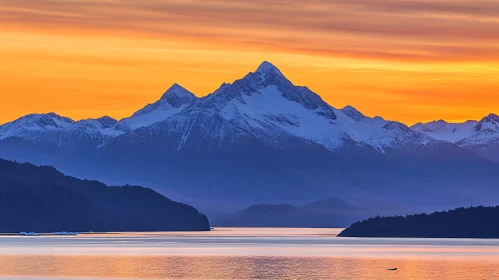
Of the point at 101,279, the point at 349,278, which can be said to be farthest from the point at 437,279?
the point at 101,279

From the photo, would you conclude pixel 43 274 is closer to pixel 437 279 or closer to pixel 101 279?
pixel 101 279

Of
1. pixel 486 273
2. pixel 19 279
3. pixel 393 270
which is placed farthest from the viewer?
pixel 393 270

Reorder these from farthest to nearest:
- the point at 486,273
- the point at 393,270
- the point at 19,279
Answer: the point at 393,270 < the point at 486,273 < the point at 19,279

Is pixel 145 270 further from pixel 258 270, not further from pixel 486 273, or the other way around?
pixel 486 273

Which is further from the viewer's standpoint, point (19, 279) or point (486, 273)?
point (486, 273)

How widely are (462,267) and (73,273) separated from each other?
56.6 m

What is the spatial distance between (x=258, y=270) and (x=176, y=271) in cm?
1152

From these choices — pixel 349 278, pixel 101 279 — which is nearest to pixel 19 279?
pixel 101 279

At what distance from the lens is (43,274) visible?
178000mm

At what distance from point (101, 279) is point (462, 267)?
5635cm

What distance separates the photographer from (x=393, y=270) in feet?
620

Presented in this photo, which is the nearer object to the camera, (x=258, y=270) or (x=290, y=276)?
(x=290, y=276)

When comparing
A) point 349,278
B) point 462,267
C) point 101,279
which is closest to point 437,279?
point 349,278

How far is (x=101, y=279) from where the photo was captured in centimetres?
16775
